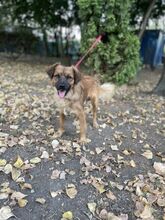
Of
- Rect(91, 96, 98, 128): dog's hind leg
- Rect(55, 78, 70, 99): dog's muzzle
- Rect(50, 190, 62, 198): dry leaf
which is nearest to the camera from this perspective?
Rect(50, 190, 62, 198): dry leaf

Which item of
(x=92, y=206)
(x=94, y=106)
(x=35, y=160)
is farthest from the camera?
(x=94, y=106)

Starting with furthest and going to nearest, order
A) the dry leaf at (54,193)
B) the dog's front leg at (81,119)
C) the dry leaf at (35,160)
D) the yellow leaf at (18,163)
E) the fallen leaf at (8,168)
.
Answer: the dog's front leg at (81,119) → the dry leaf at (35,160) → the yellow leaf at (18,163) → the fallen leaf at (8,168) → the dry leaf at (54,193)

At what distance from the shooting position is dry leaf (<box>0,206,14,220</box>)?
3863 mm

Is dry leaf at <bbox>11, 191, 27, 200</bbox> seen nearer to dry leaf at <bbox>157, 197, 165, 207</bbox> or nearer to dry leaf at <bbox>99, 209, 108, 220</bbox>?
dry leaf at <bbox>99, 209, 108, 220</bbox>

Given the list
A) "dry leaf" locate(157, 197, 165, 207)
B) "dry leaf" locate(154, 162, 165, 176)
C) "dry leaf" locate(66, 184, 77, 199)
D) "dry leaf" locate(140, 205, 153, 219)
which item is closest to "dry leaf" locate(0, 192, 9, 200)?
"dry leaf" locate(66, 184, 77, 199)

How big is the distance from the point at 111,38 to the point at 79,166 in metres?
6.31

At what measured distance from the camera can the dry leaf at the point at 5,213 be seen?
3863mm

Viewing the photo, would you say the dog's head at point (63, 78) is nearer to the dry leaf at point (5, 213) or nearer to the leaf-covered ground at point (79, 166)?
the leaf-covered ground at point (79, 166)

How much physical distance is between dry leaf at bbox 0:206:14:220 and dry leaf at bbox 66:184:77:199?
72cm

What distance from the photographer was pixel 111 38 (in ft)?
34.5

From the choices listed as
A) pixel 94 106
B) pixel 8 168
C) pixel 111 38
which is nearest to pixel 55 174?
pixel 8 168

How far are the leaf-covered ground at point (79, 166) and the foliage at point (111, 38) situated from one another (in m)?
3.28

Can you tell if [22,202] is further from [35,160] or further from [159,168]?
[159,168]

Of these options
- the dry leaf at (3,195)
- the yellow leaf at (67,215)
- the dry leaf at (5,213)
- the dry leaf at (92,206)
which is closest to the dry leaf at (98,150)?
the dry leaf at (92,206)
